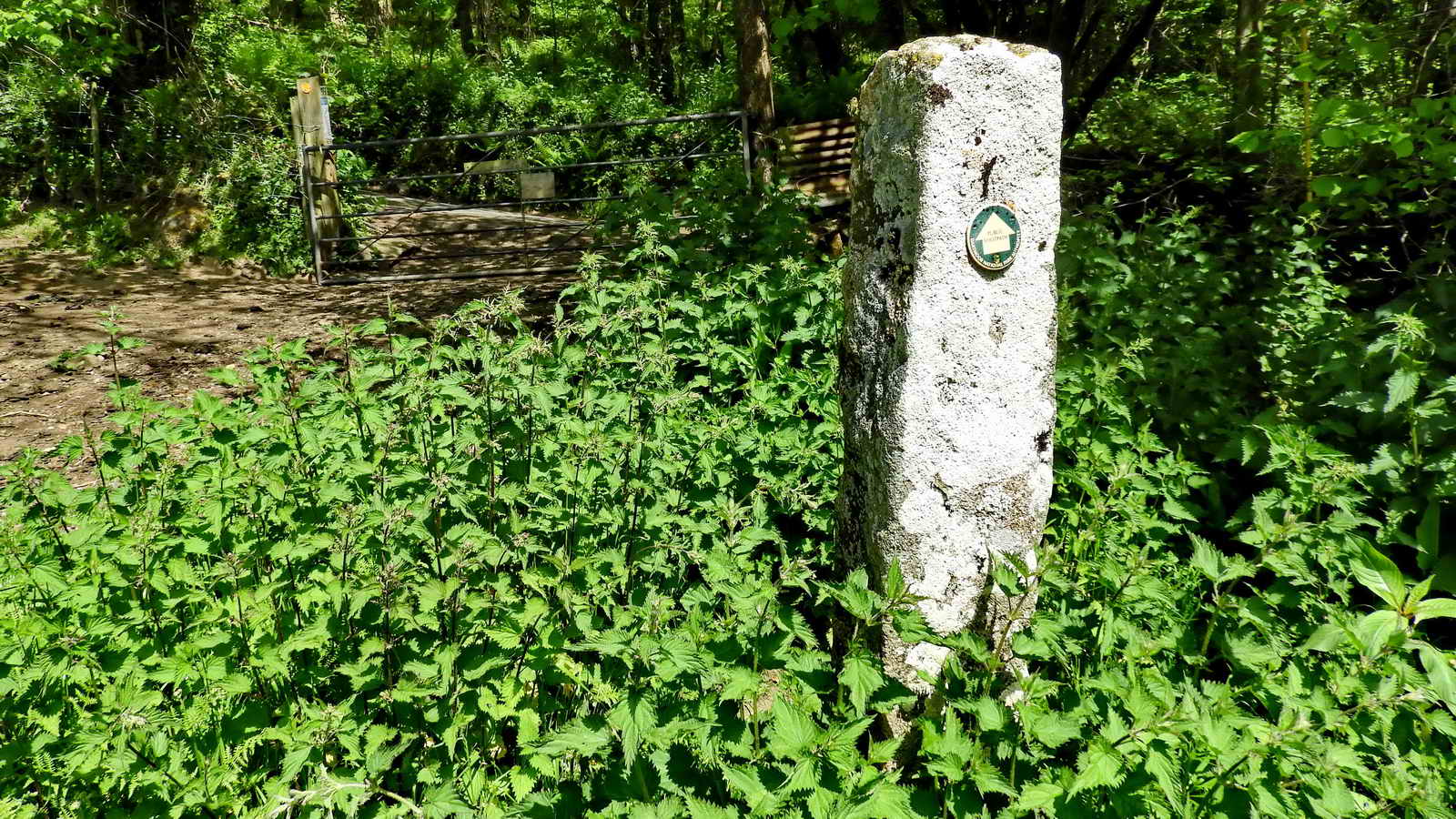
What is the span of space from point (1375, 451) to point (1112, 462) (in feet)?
2.96

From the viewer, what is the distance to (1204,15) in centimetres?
1165

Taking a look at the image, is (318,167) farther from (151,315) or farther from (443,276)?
(151,315)

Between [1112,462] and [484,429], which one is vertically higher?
[484,429]

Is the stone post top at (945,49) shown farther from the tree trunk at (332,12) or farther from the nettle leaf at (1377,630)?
the tree trunk at (332,12)

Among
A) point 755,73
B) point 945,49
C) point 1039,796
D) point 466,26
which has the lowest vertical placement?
point 1039,796

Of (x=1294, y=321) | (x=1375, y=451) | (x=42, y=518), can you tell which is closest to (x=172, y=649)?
(x=42, y=518)

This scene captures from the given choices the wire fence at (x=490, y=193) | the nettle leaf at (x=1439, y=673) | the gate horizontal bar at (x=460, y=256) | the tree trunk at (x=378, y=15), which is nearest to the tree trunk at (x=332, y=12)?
the tree trunk at (x=378, y=15)

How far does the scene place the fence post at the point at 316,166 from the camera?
887cm

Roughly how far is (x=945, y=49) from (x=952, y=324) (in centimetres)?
78

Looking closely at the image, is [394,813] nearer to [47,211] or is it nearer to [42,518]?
[42,518]

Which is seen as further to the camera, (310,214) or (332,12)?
(332,12)

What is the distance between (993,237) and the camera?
8.46ft

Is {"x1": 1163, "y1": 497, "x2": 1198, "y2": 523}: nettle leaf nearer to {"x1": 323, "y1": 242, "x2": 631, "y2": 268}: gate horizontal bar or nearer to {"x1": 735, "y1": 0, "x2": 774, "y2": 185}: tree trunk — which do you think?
{"x1": 735, "y1": 0, "x2": 774, "y2": 185}: tree trunk

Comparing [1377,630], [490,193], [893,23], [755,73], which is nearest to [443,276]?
[755,73]
